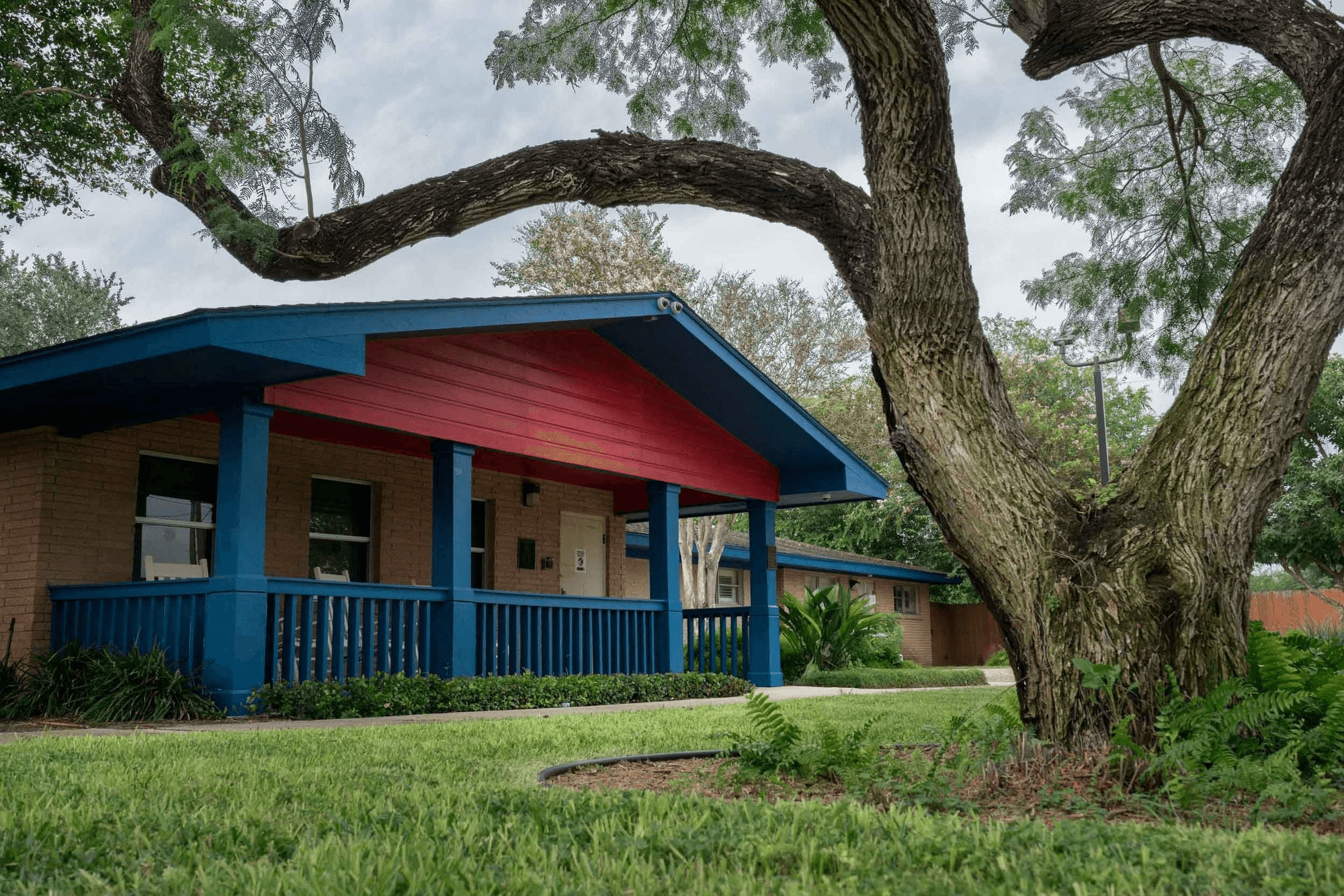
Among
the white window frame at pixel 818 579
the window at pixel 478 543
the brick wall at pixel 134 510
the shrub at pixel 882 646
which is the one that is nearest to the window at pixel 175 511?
the brick wall at pixel 134 510

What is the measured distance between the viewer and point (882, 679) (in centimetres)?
1463

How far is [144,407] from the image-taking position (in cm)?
895

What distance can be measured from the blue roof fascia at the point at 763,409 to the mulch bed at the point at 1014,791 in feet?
25.0

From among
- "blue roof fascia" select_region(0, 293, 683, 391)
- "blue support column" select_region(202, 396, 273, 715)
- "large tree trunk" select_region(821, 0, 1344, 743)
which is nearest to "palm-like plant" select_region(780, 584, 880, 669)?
"blue roof fascia" select_region(0, 293, 683, 391)

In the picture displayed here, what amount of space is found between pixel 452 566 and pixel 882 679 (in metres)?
6.87

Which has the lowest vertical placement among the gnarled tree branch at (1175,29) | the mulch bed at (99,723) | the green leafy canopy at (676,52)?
the mulch bed at (99,723)

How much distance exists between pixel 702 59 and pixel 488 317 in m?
2.81

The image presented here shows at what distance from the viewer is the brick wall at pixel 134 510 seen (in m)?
9.29

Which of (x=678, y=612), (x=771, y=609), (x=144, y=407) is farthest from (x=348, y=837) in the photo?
(x=771, y=609)

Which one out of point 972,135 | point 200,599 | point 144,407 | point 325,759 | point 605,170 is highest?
point 972,135

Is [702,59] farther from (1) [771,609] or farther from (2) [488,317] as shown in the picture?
(1) [771,609]

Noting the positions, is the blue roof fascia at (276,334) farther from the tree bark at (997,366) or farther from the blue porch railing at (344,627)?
the tree bark at (997,366)

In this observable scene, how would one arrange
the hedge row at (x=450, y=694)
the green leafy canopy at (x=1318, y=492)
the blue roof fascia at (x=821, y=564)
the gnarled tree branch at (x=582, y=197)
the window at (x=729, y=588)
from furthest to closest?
the green leafy canopy at (x=1318, y=492) → the window at (x=729, y=588) → the blue roof fascia at (x=821, y=564) → the hedge row at (x=450, y=694) → the gnarled tree branch at (x=582, y=197)

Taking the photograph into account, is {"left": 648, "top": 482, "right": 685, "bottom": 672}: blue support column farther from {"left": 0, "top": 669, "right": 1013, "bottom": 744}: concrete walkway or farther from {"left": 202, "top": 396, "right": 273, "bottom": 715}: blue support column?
{"left": 202, "top": 396, "right": 273, "bottom": 715}: blue support column
